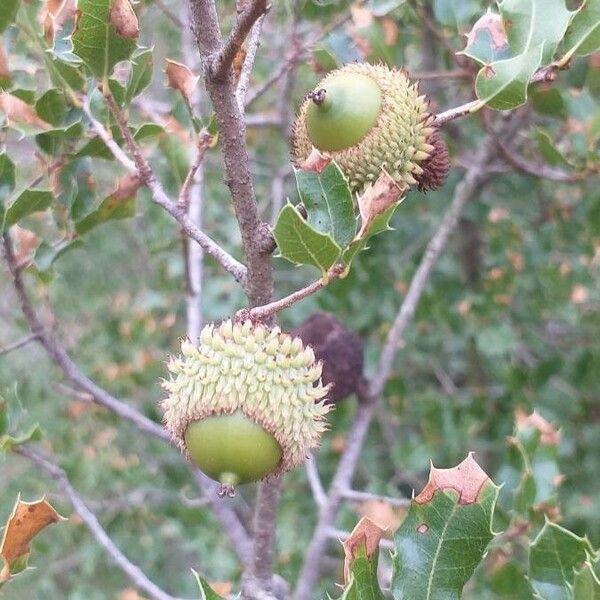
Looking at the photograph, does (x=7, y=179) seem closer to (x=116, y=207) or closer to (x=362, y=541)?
(x=116, y=207)

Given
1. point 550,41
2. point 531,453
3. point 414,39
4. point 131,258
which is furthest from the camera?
point 131,258

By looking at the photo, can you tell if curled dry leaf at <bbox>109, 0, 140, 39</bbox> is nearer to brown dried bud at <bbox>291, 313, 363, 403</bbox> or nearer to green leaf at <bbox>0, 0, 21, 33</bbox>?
green leaf at <bbox>0, 0, 21, 33</bbox>

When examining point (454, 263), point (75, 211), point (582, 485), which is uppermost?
point (75, 211)

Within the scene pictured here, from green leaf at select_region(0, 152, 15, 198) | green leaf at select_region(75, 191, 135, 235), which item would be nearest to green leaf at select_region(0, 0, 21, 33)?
green leaf at select_region(0, 152, 15, 198)

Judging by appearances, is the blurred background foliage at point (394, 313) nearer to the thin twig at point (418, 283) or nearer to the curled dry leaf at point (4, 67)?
the thin twig at point (418, 283)

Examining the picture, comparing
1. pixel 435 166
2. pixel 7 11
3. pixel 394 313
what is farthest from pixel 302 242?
Answer: pixel 394 313

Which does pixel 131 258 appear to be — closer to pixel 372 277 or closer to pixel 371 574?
pixel 372 277

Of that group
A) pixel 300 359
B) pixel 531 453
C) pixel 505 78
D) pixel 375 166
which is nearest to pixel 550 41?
pixel 505 78
